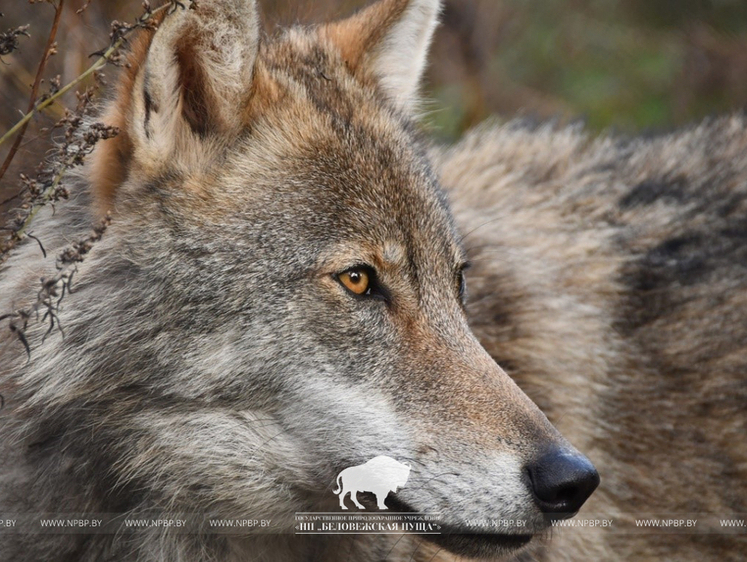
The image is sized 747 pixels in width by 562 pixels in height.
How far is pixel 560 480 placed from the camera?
305 cm

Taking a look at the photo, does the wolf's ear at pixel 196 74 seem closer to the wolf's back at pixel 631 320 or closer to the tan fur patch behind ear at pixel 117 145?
the tan fur patch behind ear at pixel 117 145

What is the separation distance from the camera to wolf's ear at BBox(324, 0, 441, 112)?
13.9ft

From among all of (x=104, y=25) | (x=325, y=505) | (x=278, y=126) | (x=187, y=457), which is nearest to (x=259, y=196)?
(x=278, y=126)

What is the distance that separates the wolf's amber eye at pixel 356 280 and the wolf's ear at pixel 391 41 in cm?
122

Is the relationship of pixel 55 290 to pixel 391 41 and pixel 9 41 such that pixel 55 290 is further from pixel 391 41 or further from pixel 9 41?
pixel 391 41

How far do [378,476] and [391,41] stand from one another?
7.33 ft

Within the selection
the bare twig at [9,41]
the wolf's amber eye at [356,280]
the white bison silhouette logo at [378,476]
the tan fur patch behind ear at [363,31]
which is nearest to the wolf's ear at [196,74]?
the bare twig at [9,41]

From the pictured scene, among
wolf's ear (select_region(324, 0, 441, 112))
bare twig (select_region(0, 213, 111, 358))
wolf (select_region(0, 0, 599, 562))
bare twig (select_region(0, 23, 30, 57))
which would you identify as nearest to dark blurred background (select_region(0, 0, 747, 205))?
wolf's ear (select_region(324, 0, 441, 112))

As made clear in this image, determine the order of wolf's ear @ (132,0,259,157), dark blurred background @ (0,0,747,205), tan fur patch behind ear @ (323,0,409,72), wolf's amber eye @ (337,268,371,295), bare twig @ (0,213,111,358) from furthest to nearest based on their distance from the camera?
1. dark blurred background @ (0,0,747,205)
2. tan fur patch behind ear @ (323,0,409,72)
3. wolf's amber eye @ (337,268,371,295)
4. wolf's ear @ (132,0,259,157)
5. bare twig @ (0,213,111,358)

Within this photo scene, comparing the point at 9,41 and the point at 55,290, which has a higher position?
the point at 9,41

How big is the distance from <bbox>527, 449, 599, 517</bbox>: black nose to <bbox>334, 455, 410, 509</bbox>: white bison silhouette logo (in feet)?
1.50

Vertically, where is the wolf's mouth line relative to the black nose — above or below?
below

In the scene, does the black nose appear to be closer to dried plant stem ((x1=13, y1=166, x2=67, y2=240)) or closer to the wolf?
the wolf

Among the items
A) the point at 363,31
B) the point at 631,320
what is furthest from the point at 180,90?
the point at 631,320
